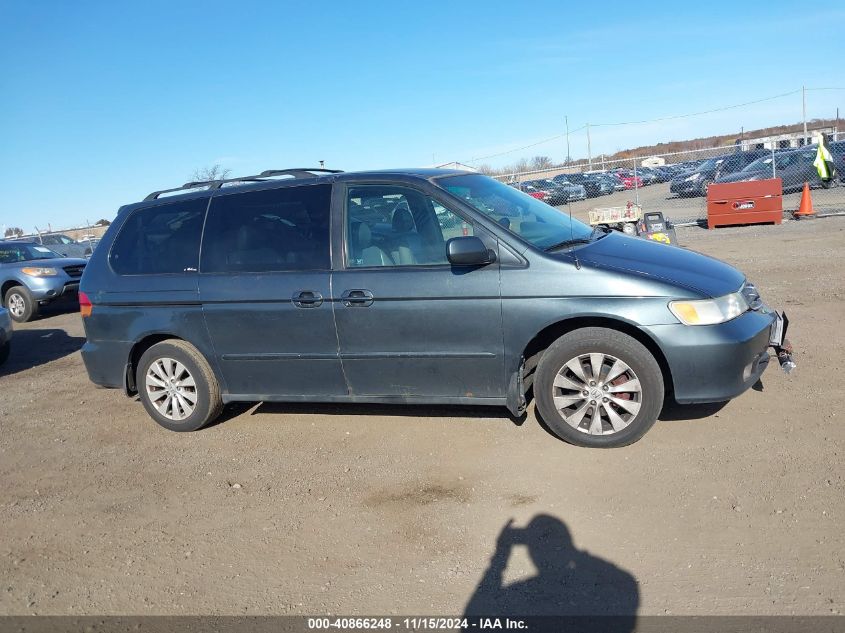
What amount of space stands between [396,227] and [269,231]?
97cm

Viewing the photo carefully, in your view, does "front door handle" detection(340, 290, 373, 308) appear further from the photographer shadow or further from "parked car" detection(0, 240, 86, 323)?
"parked car" detection(0, 240, 86, 323)

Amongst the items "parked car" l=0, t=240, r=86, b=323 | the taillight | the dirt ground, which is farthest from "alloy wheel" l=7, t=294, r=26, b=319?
the taillight

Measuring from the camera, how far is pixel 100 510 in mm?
4301

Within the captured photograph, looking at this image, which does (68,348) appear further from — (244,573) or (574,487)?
(574,487)

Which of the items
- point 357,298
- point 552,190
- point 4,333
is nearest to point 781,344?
point 357,298

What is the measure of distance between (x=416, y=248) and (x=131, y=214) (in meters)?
2.58

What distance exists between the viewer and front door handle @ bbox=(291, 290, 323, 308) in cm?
471

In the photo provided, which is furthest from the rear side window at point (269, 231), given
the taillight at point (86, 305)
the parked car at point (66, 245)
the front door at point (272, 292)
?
the parked car at point (66, 245)

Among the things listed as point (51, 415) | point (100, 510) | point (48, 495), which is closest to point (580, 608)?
point (100, 510)

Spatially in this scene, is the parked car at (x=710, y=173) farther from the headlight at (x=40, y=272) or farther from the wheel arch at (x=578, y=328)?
the wheel arch at (x=578, y=328)

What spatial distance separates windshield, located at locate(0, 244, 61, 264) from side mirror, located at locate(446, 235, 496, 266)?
1142cm

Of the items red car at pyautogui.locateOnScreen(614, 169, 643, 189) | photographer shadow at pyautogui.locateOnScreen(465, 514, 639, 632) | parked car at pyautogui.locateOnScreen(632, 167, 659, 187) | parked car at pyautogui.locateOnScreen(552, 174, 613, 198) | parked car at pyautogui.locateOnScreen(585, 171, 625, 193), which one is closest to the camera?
photographer shadow at pyautogui.locateOnScreen(465, 514, 639, 632)

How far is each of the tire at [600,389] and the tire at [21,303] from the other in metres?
10.9

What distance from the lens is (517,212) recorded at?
498 cm
